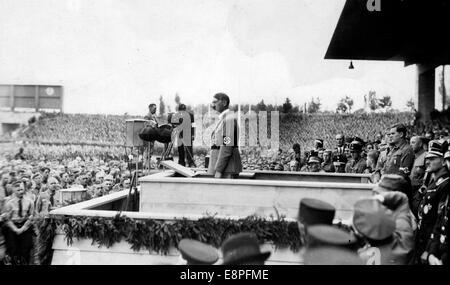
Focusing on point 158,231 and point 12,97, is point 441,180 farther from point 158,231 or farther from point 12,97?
point 12,97

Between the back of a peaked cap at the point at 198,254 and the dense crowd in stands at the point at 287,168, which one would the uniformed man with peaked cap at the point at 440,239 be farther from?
the back of a peaked cap at the point at 198,254

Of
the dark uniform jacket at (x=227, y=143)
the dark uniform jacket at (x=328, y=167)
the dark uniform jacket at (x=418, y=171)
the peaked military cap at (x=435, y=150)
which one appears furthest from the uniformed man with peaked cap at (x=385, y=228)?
the dark uniform jacket at (x=328, y=167)

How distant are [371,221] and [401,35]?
357 cm

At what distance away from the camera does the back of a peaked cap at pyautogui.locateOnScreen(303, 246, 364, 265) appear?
2158 mm

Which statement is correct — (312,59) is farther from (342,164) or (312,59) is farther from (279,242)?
(279,242)

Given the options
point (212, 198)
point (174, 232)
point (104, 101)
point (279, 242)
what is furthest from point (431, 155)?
point (104, 101)

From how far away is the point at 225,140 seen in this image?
4.36 metres

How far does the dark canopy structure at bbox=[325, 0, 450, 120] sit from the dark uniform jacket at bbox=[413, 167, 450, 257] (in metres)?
0.95

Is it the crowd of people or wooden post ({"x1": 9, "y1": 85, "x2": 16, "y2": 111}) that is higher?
wooden post ({"x1": 9, "y1": 85, "x2": 16, "y2": 111})

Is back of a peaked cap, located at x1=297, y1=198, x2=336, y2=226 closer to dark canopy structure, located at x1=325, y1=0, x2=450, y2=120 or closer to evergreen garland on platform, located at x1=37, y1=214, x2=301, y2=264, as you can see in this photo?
evergreen garland on platform, located at x1=37, y1=214, x2=301, y2=264

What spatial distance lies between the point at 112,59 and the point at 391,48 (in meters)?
3.79

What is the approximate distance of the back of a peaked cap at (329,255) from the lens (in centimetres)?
216

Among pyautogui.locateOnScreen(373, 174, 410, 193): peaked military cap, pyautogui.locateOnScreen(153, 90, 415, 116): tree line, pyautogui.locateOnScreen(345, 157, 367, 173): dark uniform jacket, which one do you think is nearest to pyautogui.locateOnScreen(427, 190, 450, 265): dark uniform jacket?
pyautogui.locateOnScreen(373, 174, 410, 193): peaked military cap

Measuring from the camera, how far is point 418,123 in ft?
15.3
